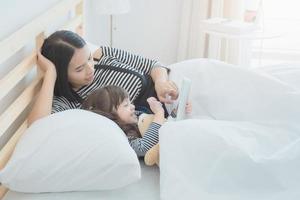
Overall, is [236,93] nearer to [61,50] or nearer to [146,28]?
[61,50]

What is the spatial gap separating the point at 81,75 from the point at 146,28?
4.51 ft

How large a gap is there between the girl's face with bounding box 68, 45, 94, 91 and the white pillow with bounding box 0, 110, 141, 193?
0.38 meters

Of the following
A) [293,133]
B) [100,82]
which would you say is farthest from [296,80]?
[100,82]

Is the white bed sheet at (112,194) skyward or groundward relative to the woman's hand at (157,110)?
groundward

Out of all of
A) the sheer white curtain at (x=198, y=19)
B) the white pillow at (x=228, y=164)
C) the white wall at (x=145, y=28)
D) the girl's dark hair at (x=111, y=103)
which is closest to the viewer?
the white pillow at (x=228, y=164)

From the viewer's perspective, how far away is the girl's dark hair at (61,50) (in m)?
1.44

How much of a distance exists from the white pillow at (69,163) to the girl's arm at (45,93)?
0.68 feet

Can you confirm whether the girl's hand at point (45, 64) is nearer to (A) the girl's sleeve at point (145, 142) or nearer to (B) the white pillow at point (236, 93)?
(A) the girl's sleeve at point (145, 142)

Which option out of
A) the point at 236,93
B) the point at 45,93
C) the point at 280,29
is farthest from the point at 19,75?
the point at 280,29

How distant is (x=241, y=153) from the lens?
1053 mm

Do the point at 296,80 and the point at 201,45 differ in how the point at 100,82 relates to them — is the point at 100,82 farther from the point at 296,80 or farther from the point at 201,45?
the point at 201,45

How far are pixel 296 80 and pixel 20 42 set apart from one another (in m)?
0.87

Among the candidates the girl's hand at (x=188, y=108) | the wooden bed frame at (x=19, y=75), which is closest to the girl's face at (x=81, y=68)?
the wooden bed frame at (x=19, y=75)

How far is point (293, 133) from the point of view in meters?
1.16
